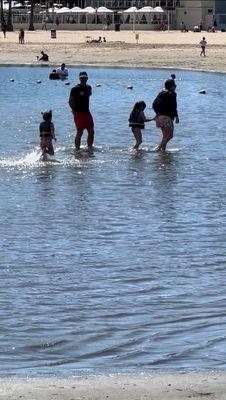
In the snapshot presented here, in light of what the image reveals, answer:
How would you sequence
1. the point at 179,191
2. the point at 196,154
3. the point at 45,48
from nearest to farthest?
the point at 179,191 → the point at 196,154 → the point at 45,48

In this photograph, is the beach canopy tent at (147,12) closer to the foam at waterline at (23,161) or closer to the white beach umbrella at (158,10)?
the white beach umbrella at (158,10)

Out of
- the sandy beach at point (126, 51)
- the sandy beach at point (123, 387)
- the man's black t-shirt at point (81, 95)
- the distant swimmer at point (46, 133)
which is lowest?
the sandy beach at point (126, 51)

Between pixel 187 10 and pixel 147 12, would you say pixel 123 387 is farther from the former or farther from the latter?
pixel 187 10

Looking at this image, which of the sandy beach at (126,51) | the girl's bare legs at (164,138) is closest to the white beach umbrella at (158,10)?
the sandy beach at (126,51)

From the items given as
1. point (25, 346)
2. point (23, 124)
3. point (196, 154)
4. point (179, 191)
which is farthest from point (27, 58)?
point (25, 346)

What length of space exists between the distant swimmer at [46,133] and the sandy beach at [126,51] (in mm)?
32844

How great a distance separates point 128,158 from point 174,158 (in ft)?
2.70

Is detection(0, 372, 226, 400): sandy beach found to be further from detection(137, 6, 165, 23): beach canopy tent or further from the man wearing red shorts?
detection(137, 6, 165, 23): beach canopy tent

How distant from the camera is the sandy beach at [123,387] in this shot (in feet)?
24.1

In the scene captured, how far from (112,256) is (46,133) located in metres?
7.86

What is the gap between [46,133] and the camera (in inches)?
816

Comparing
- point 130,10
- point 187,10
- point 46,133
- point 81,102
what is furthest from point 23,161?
point 187,10

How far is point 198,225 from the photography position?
1519cm

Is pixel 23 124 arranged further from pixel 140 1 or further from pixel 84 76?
pixel 140 1
